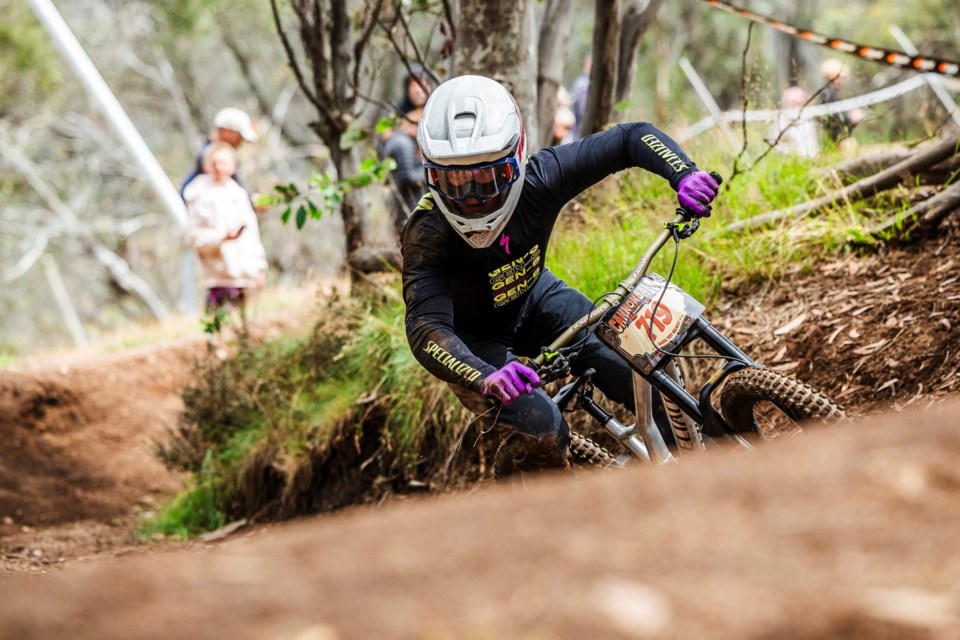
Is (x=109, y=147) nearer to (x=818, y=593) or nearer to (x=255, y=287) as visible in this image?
(x=255, y=287)

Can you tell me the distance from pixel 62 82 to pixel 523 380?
2307 cm

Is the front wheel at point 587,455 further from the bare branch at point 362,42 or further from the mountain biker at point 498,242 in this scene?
the bare branch at point 362,42

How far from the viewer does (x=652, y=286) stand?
161 inches

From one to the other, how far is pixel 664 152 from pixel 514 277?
2.85 feet

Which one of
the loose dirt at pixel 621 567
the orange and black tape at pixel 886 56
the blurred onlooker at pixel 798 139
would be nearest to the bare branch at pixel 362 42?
the orange and black tape at pixel 886 56

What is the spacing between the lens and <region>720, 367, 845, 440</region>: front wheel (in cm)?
370

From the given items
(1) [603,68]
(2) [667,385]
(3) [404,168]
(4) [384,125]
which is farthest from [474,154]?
(3) [404,168]

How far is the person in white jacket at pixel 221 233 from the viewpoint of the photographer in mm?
8984

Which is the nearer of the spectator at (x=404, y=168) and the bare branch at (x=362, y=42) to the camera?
the bare branch at (x=362, y=42)

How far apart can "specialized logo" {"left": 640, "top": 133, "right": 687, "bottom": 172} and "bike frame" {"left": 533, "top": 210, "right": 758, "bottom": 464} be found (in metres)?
0.21

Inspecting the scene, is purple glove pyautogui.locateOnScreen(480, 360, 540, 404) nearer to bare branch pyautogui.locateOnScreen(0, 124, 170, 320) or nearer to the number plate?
the number plate

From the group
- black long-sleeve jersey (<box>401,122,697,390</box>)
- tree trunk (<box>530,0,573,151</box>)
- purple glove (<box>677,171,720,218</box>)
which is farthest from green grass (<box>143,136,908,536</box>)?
purple glove (<box>677,171,720,218</box>)

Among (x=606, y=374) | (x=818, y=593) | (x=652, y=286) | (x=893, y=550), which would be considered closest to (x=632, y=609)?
(x=818, y=593)

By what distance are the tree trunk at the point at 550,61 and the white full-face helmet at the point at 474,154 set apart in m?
3.07
